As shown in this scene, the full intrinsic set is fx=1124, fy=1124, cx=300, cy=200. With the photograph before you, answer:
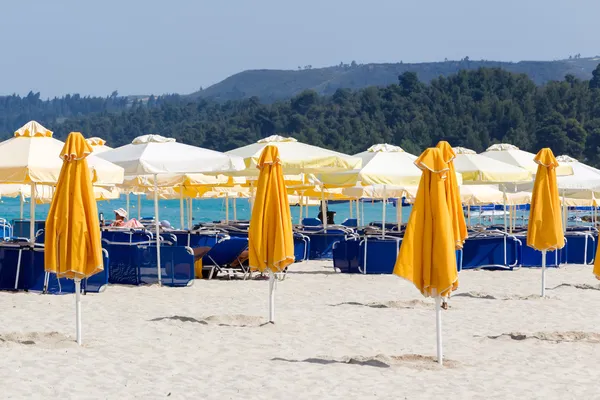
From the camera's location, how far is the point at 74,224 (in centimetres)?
905

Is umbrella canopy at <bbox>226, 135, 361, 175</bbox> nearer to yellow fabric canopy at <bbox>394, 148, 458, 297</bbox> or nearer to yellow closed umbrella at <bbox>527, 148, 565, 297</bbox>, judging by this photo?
yellow closed umbrella at <bbox>527, 148, 565, 297</bbox>

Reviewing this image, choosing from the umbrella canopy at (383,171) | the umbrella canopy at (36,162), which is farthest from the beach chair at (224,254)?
the umbrella canopy at (36,162)

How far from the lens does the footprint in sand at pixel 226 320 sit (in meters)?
10.5

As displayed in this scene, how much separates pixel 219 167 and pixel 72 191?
4.94 m

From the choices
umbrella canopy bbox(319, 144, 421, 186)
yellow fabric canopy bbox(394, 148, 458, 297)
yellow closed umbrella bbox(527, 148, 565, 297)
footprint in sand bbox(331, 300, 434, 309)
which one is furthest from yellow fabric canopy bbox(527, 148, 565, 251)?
yellow fabric canopy bbox(394, 148, 458, 297)

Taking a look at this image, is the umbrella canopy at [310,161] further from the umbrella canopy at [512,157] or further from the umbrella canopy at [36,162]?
the umbrella canopy at [512,157]

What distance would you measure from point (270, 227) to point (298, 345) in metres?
1.66

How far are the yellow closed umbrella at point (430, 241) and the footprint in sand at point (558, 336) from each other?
1.63 metres

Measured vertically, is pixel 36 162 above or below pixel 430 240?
above

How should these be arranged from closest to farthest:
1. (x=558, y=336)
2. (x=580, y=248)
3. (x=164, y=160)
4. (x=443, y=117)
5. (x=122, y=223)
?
(x=558, y=336)
(x=164, y=160)
(x=122, y=223)
(x=580, y=248)
(x=443, y=117)

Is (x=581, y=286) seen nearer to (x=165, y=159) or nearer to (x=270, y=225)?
(x=165, y=159)

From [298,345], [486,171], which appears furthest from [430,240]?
[486,171]

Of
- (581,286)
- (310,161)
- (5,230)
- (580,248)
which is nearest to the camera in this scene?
(581,286)

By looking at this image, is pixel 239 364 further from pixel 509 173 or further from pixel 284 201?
pixel 509 173
